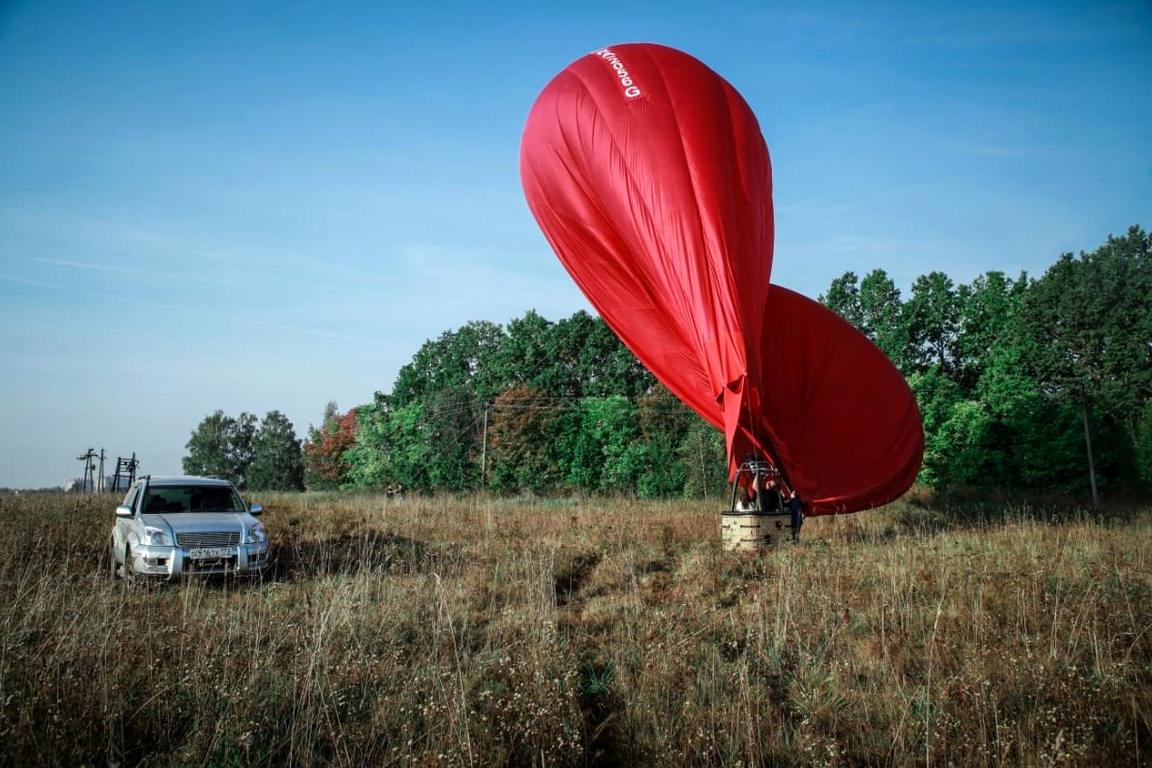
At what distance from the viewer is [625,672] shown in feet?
17.1

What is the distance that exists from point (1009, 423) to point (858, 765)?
30680 mm

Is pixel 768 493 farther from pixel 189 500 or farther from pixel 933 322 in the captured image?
pixel 933 322

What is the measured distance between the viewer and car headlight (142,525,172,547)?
31.9 feet

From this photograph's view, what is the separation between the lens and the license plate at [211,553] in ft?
32.3

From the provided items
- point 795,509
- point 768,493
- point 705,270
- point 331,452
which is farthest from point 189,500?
point 331,452

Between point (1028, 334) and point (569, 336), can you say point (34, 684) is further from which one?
point (569, 336)

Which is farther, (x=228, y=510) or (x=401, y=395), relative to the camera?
(x=401, y=395)

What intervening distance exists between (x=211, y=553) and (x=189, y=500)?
1.79 metres

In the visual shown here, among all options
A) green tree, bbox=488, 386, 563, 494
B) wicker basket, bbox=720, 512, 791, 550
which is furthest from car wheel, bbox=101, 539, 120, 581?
green tree, bbox=488, 386, 563, 494

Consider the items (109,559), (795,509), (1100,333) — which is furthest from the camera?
(1100,333)

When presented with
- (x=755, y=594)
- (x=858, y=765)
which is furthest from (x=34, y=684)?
(x=755, y=594)

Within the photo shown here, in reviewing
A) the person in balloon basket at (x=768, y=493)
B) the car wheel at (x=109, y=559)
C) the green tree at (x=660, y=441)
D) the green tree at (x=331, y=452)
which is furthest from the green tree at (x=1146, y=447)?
the green tree at (x=331, y=452)

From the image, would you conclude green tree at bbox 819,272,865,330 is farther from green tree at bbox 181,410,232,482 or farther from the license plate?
green tree at bbox 181,410,232,482

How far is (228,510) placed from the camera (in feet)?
37.0
